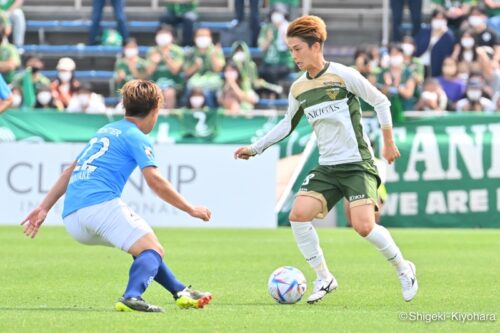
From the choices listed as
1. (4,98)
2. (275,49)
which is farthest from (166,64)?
(4,98)

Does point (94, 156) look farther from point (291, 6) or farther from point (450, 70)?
point (291, 6)

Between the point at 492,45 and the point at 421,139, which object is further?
the point at 492,45

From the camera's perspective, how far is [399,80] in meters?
23.3

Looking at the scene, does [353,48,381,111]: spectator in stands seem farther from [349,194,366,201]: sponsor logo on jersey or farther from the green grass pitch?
[349,194,366,201]: sponsor logo on jersey

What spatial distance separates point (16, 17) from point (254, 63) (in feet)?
17.7

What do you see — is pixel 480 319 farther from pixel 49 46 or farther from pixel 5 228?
pixel 49 46

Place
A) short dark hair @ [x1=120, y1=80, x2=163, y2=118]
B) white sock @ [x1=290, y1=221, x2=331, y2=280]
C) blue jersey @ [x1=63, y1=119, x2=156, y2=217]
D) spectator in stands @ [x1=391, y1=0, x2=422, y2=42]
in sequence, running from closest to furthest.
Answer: blue jersey @ [x1=63, y1=119, x2=156, y2=217], short dark hair @ [x1=120, y1=80, x2=163, y2=118], white sock @ [x1=290, y1=221, x2=331, y2=280], spectator in stands @ [x1=391, y1=0, x2=422, y2=42]

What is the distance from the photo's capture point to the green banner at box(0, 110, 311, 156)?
20672mm

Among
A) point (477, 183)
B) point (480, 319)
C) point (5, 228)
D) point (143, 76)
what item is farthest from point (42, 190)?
point (480, 319)

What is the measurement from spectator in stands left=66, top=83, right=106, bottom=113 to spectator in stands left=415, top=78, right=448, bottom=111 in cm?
583

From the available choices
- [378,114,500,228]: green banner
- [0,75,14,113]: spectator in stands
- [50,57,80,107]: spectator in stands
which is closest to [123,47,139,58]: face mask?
[50,57,80,107]: spectator in stands

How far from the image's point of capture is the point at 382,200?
66.7 feet

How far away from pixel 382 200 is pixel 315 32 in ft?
35.3

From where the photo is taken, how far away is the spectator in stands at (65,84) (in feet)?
76.7
